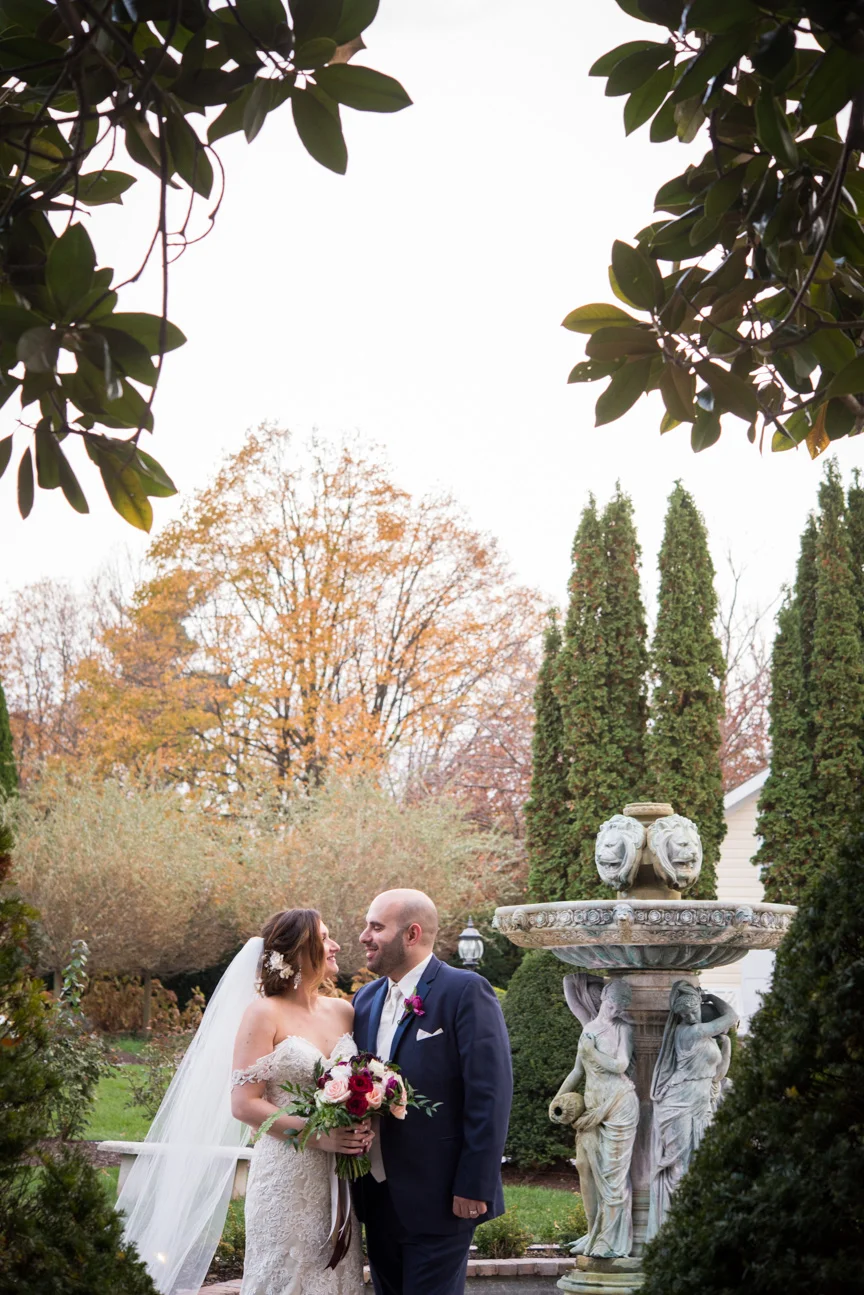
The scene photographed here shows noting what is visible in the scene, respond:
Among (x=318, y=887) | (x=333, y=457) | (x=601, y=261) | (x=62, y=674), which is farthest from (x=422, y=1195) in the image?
(x=62, y=674)

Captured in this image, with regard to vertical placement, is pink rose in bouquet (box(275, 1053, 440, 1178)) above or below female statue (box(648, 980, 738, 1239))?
above

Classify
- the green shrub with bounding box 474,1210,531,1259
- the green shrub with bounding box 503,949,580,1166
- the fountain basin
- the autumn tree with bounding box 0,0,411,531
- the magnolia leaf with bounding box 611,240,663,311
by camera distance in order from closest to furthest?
the autumn tree with bounding box 0,0,411,531, the magnolia leaf with bounding box 611,240,663,311, the fountain basin, the green shrub with bounding box 474,1210,531,1259, the green shrub with bounding box 503,949,580,1166

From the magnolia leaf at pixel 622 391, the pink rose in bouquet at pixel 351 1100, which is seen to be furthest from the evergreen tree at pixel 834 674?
the magnolia leaf at pixel 622 391

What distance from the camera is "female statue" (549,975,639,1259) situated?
6.89m

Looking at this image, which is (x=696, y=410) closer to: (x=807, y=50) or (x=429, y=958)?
(x=807, y=50)

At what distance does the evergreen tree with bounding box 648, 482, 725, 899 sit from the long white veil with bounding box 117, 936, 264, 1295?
8.68 metres

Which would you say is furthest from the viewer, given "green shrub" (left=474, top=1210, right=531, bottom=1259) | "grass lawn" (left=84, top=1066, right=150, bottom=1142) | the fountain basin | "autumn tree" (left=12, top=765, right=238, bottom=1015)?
"autumn tree" (left=12, top=765, right=238, bottom=1015)

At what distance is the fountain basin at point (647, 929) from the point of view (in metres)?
6.60

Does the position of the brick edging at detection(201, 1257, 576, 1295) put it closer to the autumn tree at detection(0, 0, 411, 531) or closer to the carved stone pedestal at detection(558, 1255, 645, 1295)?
the carved stone pedestal at detection(558, 1255, 645, 1295)

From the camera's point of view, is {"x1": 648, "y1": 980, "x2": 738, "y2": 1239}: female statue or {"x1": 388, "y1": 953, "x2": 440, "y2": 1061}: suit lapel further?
{"x1": 648, "y1": 980, "x2": 738, "y2": 1239}: female statue

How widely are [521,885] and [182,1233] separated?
15064 millimetres

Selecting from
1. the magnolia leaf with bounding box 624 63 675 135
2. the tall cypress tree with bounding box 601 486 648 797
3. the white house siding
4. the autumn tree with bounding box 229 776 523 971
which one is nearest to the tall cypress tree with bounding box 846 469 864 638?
the tall cypress tree with bounding box 601 486 648 797

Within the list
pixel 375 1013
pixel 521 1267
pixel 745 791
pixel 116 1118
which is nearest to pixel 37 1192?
pixel 375 1013

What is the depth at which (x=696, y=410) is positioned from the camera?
2.88 metres
